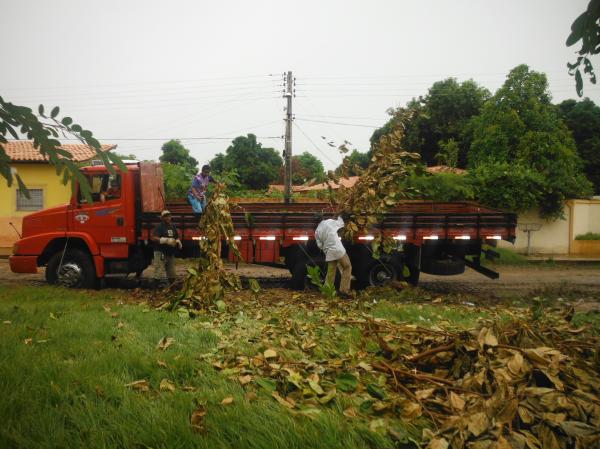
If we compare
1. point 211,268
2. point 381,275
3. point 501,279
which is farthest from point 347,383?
point 501,279

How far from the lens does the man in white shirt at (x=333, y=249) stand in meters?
8.84

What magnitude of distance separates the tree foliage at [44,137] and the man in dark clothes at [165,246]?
6656 mm

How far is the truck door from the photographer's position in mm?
9602

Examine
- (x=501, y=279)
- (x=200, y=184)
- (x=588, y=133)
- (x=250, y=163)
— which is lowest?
(x=501, y=279)

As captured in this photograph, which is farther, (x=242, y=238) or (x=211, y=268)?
(x=242, y=238)

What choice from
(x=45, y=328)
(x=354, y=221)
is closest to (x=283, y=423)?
(x=45, y=328)

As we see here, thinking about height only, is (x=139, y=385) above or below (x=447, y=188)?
below

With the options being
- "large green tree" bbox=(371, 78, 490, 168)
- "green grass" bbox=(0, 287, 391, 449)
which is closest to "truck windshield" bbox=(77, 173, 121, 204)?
"green grass" bbox=(0, 287, 391, 449)

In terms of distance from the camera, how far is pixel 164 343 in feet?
16.5

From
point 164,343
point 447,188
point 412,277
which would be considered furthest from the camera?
point 447,188

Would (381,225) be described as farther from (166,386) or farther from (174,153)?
(174,153)

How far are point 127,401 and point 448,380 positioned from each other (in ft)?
7.62

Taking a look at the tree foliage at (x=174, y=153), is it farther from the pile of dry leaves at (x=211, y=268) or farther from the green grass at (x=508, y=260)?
the pile of dry leaves at (x=211, y=268)

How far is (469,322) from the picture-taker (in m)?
6.52
